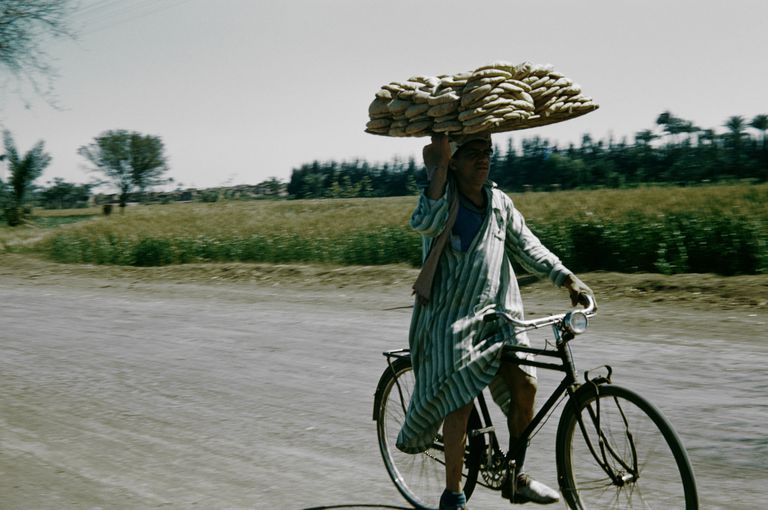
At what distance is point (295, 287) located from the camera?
16.9m

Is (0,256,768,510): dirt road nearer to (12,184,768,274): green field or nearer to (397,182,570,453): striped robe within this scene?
(397,182,570,453): striped robe

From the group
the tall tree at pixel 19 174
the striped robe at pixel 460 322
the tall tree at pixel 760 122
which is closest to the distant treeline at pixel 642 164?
the tall tree at pixel 760 122

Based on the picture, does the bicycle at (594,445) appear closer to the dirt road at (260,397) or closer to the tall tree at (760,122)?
the dirt road at (260,397)

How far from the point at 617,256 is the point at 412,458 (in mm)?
12942

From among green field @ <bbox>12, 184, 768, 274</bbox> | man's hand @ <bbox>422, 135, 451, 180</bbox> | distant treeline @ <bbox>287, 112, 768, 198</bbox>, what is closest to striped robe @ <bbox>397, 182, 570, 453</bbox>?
man's hand @ <bbox>422, 135, 451, 180</bbox>

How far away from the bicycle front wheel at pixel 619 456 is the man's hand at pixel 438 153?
1.14m

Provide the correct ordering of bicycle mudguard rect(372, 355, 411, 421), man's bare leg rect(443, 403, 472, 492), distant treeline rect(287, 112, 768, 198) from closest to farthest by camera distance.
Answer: man's bare leg rect(443, 403, 472, 492) → bicycle mudguard rect(372, 355, 411, 421) → distant treeline rect(287, 112, 768, 198)

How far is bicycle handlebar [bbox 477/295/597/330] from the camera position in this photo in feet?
12.0

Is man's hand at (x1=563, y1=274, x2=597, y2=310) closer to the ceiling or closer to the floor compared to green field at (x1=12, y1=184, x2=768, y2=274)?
closer to the ceiling

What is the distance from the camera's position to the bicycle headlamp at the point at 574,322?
11.8 ft

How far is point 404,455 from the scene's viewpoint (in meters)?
4.75

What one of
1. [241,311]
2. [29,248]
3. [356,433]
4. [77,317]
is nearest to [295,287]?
[241,311]

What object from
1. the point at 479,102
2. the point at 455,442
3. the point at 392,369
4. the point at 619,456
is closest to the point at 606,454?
the point at 619,456

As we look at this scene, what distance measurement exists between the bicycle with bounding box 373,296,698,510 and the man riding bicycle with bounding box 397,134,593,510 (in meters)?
0.08
